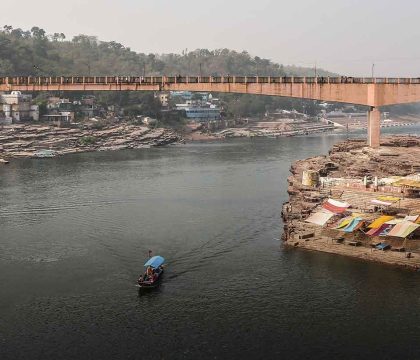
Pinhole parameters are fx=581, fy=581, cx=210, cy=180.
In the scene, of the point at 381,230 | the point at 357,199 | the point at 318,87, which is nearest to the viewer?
the point at 381,230

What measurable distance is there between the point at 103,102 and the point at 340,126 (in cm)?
6771

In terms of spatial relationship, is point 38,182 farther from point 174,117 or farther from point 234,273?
point 174,117

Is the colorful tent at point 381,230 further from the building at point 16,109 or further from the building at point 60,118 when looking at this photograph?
the building at point 60,118

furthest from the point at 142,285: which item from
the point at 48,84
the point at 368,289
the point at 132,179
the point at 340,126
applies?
the point at 340,126

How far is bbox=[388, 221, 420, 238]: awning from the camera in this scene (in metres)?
30.8

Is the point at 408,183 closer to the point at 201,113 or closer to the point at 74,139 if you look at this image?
the point at 74,139

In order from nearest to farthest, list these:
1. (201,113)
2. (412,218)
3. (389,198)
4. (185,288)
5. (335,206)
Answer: (185,288) → (412,218) → (389,198) → (335,206) → (201,113)

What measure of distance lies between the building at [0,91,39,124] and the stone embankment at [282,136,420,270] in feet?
199

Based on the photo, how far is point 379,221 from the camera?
32.6 m

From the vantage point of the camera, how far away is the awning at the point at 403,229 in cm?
3076

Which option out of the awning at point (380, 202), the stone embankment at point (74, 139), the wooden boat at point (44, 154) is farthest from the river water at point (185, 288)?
the stone embankment at point (74, 139)

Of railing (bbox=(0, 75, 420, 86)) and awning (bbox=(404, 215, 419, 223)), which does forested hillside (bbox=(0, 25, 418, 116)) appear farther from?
awning (bbox=(404, 215, 419, 223))

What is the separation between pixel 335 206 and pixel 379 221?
3718 mm

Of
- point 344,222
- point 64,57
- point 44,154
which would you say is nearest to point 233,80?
point 344,222
